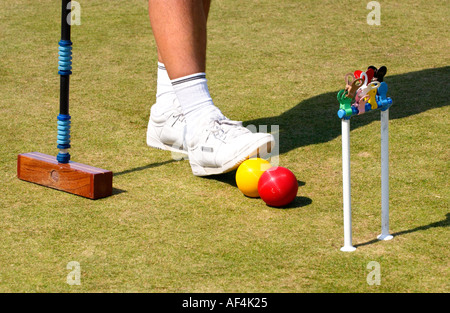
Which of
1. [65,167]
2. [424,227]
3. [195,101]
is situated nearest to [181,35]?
[195,101]

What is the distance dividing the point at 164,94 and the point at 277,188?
3.21 ft

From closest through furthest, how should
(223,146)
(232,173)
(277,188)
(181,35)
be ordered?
(277,188) → (223,146) → (181,35) → (232,173)

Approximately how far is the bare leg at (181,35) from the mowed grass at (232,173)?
0.45 m

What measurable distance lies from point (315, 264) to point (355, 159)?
100 cm

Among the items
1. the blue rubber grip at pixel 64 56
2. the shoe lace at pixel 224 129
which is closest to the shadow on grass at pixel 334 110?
the shoe lace at pixel 224 129

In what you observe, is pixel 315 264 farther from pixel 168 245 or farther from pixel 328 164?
pixel 328 164

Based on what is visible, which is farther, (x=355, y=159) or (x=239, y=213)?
(x=355, y=159)

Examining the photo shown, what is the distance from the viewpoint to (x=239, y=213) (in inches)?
97.9

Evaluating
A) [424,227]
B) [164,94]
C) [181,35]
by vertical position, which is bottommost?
[424,227]

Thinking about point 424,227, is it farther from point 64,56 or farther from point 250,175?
point 64,56

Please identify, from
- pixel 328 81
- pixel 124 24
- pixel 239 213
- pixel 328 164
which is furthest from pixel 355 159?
pixel 124 24

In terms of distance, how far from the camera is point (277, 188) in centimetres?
246

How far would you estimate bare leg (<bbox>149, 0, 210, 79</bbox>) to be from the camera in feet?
9.18

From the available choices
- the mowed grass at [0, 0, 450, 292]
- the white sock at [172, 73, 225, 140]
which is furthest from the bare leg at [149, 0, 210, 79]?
the mowed grass at [0, 0, 450, 292]
